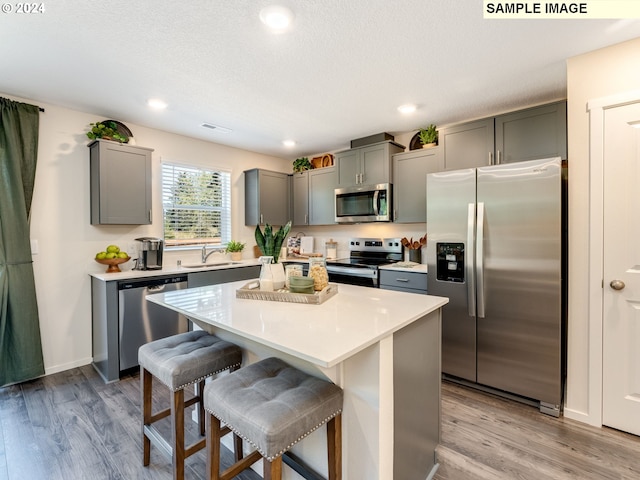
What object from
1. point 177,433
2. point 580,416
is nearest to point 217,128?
point 177,433

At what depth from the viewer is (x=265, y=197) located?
4.43 meters

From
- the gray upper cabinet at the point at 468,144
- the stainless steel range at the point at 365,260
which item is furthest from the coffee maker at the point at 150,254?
the gray upper cabinet at the point at 468,144

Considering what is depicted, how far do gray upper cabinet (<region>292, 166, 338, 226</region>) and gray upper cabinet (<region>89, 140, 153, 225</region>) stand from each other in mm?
2027

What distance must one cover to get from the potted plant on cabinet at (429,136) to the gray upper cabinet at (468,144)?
111 mm

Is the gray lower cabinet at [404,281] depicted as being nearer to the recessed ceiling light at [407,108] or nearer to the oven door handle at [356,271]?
the oven door handle at [356,271]

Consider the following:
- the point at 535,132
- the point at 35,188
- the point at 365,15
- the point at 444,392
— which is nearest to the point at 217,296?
the point at 365,15

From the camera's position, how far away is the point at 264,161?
191 inches

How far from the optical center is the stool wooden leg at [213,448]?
4.26 ft

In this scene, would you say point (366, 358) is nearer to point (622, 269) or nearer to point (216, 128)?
point (622, 269)

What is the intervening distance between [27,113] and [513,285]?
428cm

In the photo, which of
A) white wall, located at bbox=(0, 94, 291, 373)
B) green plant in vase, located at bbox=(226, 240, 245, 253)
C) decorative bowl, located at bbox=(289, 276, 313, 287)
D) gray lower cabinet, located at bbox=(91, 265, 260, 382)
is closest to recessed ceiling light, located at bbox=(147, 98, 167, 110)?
white wall, located at bbox=(0, 94, 291, 373)

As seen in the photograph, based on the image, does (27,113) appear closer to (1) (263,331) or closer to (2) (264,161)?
(2) (264,161)

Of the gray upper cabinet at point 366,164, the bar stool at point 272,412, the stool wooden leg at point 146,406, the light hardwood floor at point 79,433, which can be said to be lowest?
the light hardwood floor at point 79,433

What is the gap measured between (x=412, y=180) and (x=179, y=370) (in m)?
2.93
